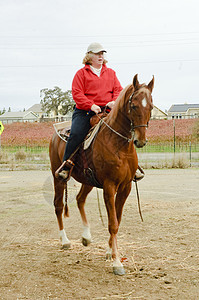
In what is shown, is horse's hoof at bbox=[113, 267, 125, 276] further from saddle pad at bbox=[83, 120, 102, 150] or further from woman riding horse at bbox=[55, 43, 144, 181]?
saddle pad at bbox=[83, 120, 102, 150]

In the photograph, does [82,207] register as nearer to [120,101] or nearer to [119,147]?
[119,147]

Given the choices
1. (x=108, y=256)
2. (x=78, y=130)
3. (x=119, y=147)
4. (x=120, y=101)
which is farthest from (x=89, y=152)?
(x=108, y=256)

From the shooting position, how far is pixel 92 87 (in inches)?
219

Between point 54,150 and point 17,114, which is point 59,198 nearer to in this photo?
point 54,150

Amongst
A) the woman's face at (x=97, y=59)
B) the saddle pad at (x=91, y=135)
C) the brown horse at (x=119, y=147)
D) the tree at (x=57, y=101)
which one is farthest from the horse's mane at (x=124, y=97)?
the tree at (x=57, y=101)

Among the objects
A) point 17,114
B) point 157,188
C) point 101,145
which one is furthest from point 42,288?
point 17,114

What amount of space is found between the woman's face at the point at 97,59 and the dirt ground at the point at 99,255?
2.76 metres

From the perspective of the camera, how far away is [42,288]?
4.28 meters

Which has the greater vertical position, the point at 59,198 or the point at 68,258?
the point at 59,198

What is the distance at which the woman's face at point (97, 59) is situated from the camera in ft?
18.2

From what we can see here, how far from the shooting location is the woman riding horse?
551cm

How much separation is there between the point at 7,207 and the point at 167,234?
178 inches

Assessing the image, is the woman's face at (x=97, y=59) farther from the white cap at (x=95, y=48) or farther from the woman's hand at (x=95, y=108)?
the woman's hand at (x=95, y=108)

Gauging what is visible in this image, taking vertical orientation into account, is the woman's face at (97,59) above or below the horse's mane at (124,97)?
above
